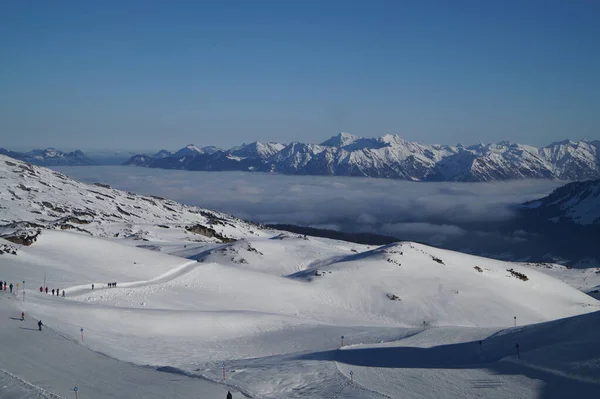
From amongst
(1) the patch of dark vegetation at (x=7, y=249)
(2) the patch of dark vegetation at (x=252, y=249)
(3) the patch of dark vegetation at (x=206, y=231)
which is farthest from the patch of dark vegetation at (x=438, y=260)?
(1) the patch of dark vegetation at (x=7, y=249)

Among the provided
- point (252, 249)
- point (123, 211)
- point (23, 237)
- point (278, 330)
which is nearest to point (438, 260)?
point (252, 249)

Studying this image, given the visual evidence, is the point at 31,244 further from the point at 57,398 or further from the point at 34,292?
the point at 57,398

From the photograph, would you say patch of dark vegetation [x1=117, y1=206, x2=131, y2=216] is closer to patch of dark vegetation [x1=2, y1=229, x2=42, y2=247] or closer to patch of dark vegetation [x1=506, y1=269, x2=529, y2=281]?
patch of dark vegetation [x1=2, y1=229, x2=42, y2=247]

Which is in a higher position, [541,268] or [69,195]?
[69,195]

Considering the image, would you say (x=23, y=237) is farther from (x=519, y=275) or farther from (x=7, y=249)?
(x=519, y=275)

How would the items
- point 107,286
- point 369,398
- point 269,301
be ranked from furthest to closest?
point 269,301, point 107,286, point 369,398

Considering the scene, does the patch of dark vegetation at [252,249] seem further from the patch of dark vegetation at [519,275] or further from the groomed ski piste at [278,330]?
the patch of dark vegetation at [519,275]

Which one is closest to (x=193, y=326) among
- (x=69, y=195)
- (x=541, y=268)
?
(x=69, y=195)
